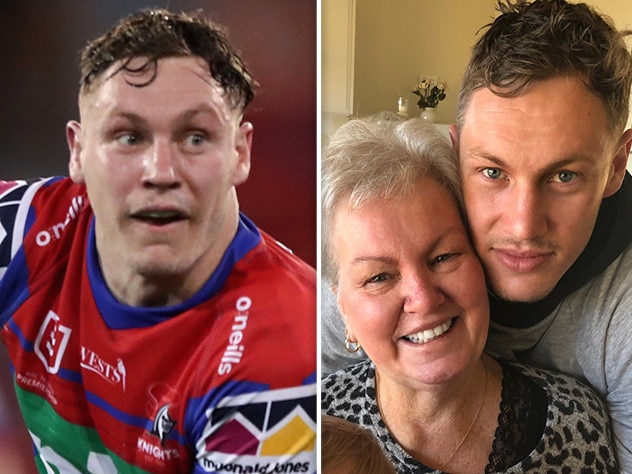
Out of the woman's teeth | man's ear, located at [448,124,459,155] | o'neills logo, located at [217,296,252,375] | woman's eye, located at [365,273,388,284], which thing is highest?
man's ear, located at [448,124,459,155]

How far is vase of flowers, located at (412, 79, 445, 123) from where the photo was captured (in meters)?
1.38

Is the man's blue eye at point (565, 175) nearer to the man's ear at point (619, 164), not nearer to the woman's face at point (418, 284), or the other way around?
the man's ear at point (619, 164)

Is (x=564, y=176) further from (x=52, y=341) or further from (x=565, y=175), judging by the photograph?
(x=52, y=341)

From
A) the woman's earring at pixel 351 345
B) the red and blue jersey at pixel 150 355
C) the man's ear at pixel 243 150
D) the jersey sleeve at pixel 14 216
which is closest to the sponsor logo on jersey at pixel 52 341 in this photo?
the red and blue jersey at pixel 150 355

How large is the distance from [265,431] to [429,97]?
35.8 inches

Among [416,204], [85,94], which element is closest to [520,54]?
[416,204]

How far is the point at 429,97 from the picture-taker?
1387 millimetres

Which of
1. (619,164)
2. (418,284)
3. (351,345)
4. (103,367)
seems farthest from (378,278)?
(103,367)

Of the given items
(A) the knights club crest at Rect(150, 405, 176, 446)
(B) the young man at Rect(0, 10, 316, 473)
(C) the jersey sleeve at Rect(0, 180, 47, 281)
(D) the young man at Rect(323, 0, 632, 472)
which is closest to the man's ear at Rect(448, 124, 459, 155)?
(D) the young man at Rect(323, 0, 632, 472)

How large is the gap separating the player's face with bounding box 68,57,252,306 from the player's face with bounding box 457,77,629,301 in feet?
2.00

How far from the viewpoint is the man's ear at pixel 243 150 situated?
5.31ft

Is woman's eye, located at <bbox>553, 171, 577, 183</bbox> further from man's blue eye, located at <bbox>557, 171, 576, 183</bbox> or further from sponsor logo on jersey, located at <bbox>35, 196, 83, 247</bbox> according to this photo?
sponsor logo on jersey, located at <bbox>35, 196, 83, 247</bbox>

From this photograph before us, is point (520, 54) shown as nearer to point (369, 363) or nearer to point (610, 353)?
point (610, 353)

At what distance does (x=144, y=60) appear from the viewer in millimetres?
1608
